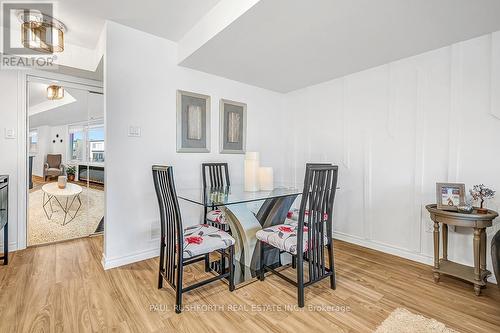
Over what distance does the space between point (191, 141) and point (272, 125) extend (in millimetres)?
1555

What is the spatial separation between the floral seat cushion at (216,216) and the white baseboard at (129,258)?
70 cm

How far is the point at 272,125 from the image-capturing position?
157 inches

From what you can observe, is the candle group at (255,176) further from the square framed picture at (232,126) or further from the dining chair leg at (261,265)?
the square framed picture at (232,126)

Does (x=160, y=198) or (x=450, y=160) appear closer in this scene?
(x=160, y=198)

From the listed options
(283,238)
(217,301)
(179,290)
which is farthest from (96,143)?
(283,238)

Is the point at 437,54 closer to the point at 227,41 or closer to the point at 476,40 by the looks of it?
the point at 476,40

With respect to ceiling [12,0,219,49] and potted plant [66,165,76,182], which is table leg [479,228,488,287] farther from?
potted plant [66,165,76,182]

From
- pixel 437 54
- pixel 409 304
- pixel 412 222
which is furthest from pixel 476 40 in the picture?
pixel 409 304

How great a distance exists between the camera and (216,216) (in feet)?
8.50

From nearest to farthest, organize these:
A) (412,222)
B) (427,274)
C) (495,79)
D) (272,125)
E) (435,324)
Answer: (435,324) → (495,79) → (427,274) → (412,222) → (272,125)

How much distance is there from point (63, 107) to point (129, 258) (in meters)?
2.21

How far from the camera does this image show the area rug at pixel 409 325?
4.99ft

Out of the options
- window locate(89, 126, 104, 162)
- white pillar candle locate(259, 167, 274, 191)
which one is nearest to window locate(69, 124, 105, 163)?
window locate(89, 126, 104, 162)

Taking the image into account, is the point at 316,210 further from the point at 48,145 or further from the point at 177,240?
the point at 48,145
